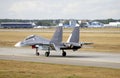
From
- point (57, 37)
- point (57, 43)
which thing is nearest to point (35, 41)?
point (57, 37)

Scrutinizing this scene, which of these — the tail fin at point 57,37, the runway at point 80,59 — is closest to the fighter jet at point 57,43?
the tail fin at point 57,37

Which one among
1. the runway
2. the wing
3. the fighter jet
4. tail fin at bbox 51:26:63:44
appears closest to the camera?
the runway

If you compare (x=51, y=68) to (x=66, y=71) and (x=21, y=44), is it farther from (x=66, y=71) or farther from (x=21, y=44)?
(x=21, y=44)

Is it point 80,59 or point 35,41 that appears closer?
point 80,59

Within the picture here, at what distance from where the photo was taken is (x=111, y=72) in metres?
27.2

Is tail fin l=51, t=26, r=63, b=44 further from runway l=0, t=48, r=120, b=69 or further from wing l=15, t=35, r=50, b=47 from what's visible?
runway l=0, t=48, r=120, b=69

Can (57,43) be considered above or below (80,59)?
above

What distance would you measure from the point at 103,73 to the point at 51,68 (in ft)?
16.0

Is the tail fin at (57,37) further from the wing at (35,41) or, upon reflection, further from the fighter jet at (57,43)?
the wing at (35,41)

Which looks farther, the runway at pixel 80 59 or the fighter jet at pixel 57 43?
the fighter jet at pixel 57 43

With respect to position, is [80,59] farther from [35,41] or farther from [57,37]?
[35,41]

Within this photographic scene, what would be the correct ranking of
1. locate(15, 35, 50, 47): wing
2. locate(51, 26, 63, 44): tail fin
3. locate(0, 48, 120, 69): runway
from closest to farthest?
locate(0, 48, 120, 69): runway → locate(51, 26, 63, 44): tail fin → locate(15, 35, 50, 47): wing

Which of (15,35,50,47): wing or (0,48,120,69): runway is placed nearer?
(0,48,120,69): runway

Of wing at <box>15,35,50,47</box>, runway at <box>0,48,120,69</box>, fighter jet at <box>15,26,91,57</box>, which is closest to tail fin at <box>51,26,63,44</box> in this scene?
fighter jet at <box>15,26,91,57</box>
